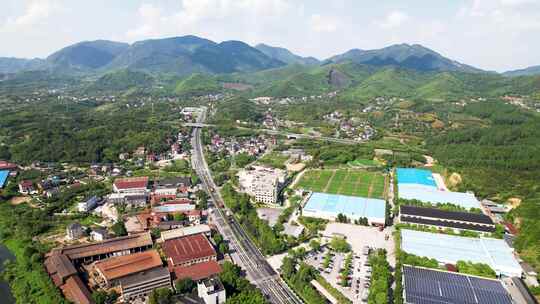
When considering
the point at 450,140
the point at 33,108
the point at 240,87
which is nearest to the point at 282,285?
the point at 450,140

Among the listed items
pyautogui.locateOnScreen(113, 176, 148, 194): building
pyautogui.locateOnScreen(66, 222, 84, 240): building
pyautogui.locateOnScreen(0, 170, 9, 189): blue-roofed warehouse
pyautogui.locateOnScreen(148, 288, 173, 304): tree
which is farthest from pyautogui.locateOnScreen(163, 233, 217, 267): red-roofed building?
pyautogui.locateOnScreen(0, 170, 9, 189): blue-roofed warehouse

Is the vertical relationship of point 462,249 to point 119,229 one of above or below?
above

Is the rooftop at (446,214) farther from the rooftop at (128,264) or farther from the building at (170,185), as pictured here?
the building at (170,185)

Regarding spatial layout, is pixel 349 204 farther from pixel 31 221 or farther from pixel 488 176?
pixel 31 221

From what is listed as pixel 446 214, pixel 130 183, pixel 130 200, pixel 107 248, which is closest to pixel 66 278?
pixel 107 248

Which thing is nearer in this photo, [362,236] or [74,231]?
[74,231]

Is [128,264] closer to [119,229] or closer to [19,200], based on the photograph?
[119,229]
